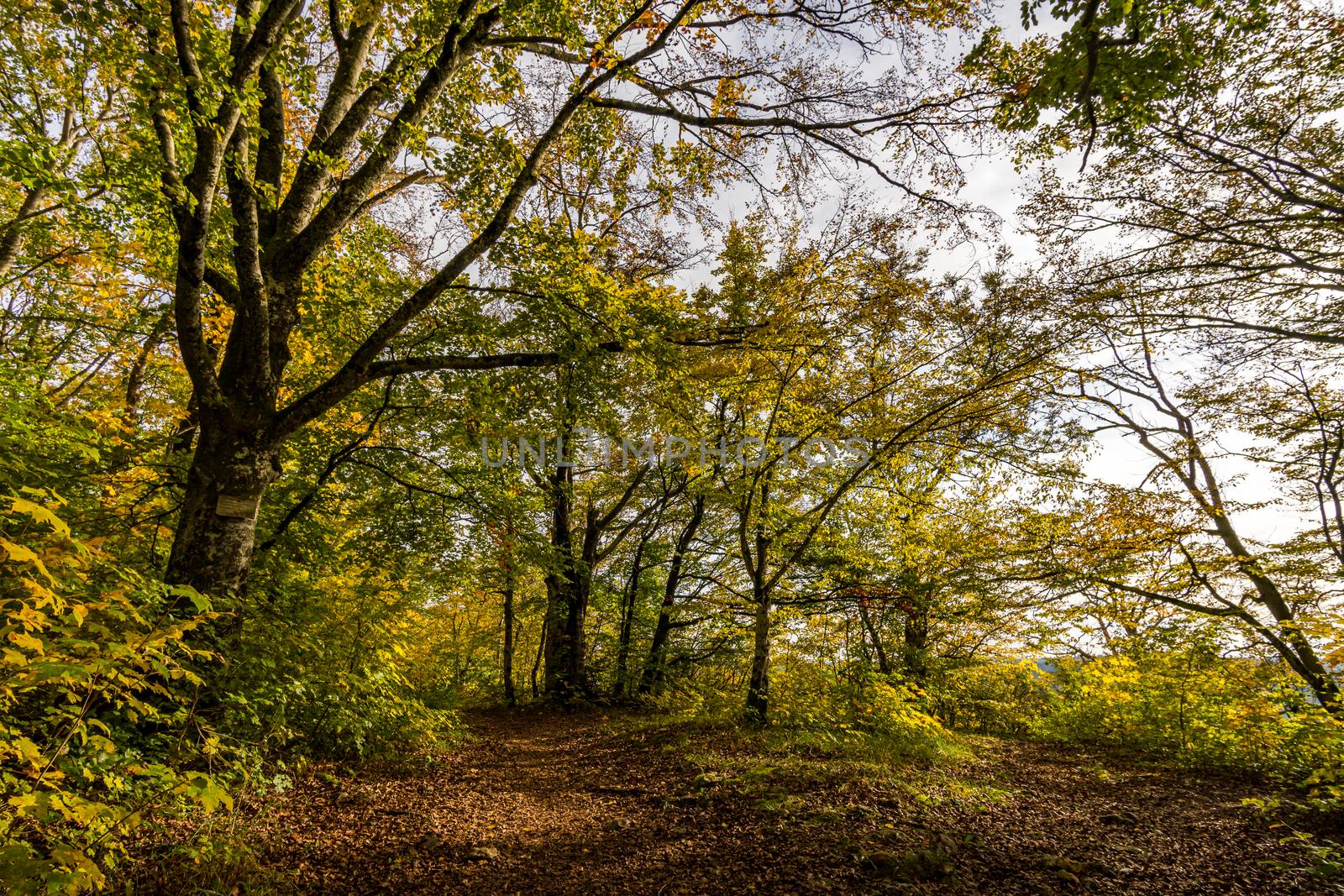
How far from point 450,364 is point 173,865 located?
14.1ft

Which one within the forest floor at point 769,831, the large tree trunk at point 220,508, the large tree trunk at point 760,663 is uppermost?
the large tree trunk at point 220,508

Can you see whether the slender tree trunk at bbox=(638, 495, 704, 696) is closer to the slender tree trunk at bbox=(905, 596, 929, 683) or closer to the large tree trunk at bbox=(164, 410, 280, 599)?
the slender tree trunk at bbox=(905, 596, 929, 683)

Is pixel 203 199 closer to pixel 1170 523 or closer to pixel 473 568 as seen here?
pixel 473 568

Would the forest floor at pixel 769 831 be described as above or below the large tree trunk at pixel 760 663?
below

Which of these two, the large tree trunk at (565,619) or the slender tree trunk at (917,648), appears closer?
the slender tree trunk at (917,648)

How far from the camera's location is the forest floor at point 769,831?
3.31 meters

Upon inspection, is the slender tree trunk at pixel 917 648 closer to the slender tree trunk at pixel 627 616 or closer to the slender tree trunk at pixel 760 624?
the slender tree trunk at pixel 760 624

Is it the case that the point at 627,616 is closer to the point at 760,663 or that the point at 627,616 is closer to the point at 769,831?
the point at 760,663

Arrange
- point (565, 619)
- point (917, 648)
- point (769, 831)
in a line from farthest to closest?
point (565, 619) < point (917, 648) < point (769, 831)

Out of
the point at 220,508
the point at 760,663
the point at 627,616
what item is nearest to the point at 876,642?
the point at 760,663

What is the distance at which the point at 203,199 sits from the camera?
4121mm

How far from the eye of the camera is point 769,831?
400cm

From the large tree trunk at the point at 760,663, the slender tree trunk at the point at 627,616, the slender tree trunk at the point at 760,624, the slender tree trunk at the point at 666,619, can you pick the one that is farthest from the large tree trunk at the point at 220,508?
the slender tree trunk at the point at 627,616

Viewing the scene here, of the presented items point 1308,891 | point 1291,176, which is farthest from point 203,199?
point 1291,176
